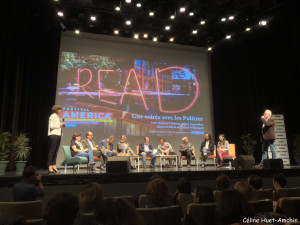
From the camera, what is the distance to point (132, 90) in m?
8.42

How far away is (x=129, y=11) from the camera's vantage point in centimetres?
750

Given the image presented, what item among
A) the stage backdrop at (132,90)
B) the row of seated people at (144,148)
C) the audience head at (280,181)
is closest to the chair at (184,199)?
the audience head at (280,181)

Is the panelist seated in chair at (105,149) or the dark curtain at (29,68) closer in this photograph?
the panelist seated in chair at (105,149)

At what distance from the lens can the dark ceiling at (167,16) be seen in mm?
7195

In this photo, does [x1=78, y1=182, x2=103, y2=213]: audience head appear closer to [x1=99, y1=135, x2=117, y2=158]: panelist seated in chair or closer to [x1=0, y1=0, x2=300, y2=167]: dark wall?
[x1=99, y1=135, x2=117, y2=158]: panelist seated in chair

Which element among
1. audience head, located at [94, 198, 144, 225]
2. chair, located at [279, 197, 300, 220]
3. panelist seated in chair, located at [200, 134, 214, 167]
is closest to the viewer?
audience head, located at [94, 198, 144, 225]

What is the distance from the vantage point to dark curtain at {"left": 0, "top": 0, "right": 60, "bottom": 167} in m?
6.61

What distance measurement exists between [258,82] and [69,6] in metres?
7.39

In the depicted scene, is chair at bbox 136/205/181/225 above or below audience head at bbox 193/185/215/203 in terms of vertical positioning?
below

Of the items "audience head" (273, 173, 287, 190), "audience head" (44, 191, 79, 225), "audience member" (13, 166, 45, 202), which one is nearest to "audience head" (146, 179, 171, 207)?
"audience head" (44, 191, 79, 225)

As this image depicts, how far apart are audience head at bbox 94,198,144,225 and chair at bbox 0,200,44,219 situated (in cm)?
106

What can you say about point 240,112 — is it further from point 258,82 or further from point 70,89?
point 70,89

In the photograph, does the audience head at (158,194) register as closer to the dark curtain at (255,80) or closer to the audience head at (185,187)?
the audience head at (185,187)

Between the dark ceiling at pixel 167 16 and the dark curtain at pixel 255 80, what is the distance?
0.86 m
